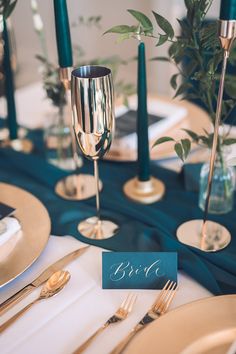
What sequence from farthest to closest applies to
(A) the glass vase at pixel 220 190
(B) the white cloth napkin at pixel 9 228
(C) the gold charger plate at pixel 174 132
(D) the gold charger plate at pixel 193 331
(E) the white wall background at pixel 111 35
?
1. (E) the white wall background at pixel 111 35
2. (C) the gold charger plate at pixel 174 132
3. (A) the glass vase at pixel 220 190
4. (B) the white cloth napkin at pixel 9 228
5. (D) the gold charger plate at pixel 193 331

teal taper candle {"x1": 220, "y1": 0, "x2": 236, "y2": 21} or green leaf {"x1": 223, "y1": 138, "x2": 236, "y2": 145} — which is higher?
teal taper candle {"x1": 220, "y1": 0, "x2": 236, "y2": 21}

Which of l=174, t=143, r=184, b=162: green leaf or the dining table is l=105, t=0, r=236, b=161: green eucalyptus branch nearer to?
l=174, t=143, r=184, b=162: green leaf

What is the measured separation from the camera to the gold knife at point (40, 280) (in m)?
0.73

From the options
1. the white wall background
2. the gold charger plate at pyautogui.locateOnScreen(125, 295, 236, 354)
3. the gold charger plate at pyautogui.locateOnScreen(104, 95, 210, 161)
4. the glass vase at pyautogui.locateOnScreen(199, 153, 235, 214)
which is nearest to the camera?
the gold charger plate at pyautogui.locateOnScreen(125, 295, 236, 354)

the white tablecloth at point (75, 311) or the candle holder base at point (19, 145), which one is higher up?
the candle holder base at point (19, 145)

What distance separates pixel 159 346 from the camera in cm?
62

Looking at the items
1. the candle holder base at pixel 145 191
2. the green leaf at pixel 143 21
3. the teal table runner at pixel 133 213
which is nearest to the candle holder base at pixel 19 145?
the teal table runner at pixel 133 213

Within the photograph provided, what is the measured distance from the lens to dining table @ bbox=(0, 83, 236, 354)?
695mm

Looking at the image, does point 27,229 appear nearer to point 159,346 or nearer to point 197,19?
point 159,346

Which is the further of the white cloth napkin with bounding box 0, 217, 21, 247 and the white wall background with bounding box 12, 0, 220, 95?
the white wall background with bounding box 12, 0, 220, 95

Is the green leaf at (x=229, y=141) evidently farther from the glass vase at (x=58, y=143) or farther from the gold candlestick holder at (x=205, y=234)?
the glass vase at (x=58, y=143)

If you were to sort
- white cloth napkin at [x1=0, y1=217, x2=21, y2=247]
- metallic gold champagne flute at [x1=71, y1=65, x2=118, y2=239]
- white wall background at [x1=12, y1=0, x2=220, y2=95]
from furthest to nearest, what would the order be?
white wall background at [x1=12, y1=0, x2=220, y2=95] → white cloth napkin at [x1=0, y1=217, x2=21, y2=247] → metallic gold champagne flute at [x1=71, y1=65, x2=118, y2=239]

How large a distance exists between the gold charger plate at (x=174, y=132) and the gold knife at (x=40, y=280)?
1.16 ft

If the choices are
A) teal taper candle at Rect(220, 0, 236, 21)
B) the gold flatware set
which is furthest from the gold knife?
teal taper candle at Rect(220, 0, 236, 21)
